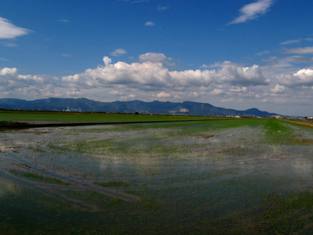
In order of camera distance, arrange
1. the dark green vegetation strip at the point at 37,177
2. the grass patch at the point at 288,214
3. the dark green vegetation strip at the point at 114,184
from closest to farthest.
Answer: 1. the grass patch at the point at 288,214
2. the dark green vegetation strip at the point at 114,184
3. the dark green vegetation strip at the point at 37,177

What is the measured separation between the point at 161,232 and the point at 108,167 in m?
10.0

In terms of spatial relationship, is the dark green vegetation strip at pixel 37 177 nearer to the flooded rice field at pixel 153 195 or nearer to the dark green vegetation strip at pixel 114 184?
the flooded rice field at pixel 153 195

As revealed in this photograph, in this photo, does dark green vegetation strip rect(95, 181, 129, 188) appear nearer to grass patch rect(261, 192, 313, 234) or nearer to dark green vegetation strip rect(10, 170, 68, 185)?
dark green vegetation strip rect(10, 170, 68, 185)

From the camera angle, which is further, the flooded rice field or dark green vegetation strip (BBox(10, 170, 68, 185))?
dark green vegetation strip (BBox(10, 170, 68, 185))

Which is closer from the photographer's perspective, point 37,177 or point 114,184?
point 114,184

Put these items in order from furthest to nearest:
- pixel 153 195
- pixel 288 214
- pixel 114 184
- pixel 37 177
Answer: pixel 37 177, pixel 114 184, pixel 153 195, pixel 288 214

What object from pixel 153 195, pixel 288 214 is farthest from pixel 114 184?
pixel 288 214

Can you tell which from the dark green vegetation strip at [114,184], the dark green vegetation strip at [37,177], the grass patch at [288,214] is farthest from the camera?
the dark green vegetation strip at [37,177]

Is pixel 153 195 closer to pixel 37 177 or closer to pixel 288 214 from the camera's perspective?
pixel 288 214

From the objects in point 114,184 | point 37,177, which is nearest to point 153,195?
point 114,184

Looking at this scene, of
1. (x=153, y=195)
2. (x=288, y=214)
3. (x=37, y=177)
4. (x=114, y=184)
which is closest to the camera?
(x=288, y=214)

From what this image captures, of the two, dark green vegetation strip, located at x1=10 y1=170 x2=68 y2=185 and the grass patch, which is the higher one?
dark green vegetation strip, located at x1=10 y1=170 x2=68 y2=185

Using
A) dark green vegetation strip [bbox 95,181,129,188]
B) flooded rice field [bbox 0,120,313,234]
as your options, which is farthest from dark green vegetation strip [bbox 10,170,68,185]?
dark green vegetation strip [bbox 95,181,129,188]

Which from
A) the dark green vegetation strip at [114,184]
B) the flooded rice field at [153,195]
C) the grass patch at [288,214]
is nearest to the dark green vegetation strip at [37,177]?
the flooded rice field at [153,195]
